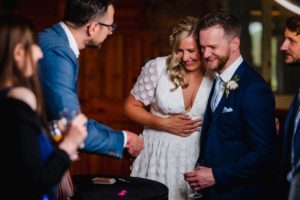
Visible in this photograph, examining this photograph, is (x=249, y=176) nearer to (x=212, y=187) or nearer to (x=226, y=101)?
(x=212, y=187)

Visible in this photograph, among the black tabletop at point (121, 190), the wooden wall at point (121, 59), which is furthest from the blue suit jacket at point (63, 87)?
the wooden wall at point (121, 59)

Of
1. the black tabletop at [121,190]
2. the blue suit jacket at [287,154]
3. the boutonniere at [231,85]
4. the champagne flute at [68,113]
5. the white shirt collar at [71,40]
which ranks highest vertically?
the white shirt collar at [71,40]

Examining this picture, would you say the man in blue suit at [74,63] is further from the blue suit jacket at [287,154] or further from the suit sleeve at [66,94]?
the blue suit jacket at [287,154]

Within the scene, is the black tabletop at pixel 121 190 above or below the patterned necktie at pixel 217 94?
below

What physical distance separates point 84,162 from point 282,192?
3570mm

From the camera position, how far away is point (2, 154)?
193 cm

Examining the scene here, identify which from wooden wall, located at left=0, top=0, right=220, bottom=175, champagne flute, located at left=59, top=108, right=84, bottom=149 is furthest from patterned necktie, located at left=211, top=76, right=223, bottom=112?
wooden wall, located at left=0, top=0, right=220, bottom=175

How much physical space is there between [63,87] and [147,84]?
114 cm

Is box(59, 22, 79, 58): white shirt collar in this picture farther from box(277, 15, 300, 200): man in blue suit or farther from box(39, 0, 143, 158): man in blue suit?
box(277, 15, 300, 200): man in blue suit

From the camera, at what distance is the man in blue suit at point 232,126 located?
3.08 m

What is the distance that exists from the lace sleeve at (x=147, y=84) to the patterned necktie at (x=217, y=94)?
493mm

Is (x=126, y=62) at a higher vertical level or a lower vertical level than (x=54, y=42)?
lower

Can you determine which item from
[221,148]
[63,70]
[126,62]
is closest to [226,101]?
[221,148]

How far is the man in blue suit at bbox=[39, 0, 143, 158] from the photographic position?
8.55ft
